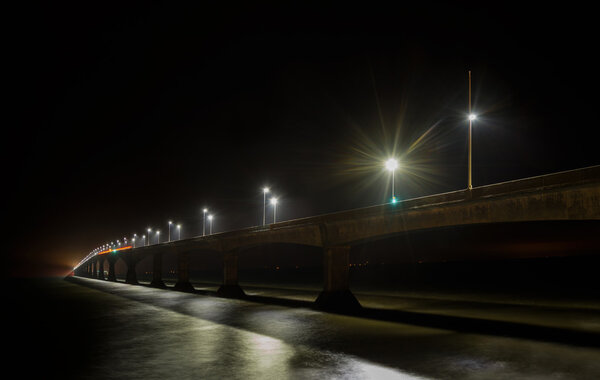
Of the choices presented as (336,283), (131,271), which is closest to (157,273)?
(131,271)

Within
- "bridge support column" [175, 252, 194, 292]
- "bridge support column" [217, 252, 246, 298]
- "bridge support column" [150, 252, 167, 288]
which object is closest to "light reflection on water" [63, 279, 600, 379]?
"bridge support column" [217, 252, 246, 298]

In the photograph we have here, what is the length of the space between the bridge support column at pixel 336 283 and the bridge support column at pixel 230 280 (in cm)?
2032

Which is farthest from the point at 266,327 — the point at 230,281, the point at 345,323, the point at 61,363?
the point at 230,281

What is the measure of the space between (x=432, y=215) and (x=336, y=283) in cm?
1084

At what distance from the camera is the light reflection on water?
14.8 meters

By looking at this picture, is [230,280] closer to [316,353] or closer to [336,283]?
[336,283]

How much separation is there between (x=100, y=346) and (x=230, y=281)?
123ft

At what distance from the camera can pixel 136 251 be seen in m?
109

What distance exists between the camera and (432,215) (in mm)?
30141

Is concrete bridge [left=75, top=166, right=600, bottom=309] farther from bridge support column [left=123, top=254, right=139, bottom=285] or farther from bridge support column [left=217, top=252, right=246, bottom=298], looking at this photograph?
bridge support column [left=123, top=254, right=139, bottom=285]

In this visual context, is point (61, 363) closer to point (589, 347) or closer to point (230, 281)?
point (589, 347)

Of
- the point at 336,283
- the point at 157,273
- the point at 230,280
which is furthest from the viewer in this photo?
the point at 157,273

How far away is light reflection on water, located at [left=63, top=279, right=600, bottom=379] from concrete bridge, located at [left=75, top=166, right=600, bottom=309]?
635cm

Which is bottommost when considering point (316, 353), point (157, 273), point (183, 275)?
point (157, 273)
